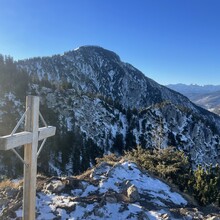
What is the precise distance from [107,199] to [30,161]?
13.4 feet

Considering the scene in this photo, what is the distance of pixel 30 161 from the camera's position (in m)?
6.44

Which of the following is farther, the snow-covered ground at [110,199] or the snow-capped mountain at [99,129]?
the snow-capped mountain at [99,129]

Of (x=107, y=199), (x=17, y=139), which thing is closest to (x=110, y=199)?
(x=107, y=199)

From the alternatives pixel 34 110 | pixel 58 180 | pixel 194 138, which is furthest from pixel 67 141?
pixel 34 110

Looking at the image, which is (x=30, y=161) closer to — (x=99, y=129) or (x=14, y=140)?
(x=14, y=140)

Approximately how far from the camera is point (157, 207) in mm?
10258

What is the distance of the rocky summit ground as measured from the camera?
30.1ft

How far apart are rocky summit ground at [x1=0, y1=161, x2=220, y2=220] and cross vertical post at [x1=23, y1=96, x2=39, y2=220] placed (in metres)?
2.54

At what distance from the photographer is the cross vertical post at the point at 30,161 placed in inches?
253

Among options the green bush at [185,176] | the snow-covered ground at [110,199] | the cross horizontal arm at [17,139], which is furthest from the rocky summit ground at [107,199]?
the cross horizontal arm at [17,139]

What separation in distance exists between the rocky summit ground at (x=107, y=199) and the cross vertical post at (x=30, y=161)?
2538 mm

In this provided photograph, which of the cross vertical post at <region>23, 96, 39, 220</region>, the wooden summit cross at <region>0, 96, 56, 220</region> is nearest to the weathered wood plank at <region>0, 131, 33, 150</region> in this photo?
the wooden summit cross at <region>0, 96, 56, 220</region>

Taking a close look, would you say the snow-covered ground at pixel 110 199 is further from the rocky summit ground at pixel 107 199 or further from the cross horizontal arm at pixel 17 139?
the cross horizontal arm at pixel 17 139

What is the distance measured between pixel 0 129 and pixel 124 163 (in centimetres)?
5635
